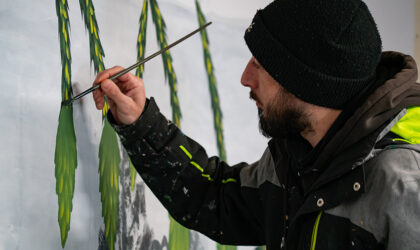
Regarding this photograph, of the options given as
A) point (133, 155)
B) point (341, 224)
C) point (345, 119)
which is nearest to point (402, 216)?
point (341, 224)

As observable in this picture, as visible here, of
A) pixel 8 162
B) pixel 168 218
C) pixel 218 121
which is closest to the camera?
pixel 8 162

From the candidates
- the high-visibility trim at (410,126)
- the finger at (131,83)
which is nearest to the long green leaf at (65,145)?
the finger at (131,83)

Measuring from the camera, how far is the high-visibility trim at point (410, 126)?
106 centimetres

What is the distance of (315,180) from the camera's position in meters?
1.10

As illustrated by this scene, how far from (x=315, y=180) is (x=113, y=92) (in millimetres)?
418

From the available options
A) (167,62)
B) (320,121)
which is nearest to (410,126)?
(320,121)

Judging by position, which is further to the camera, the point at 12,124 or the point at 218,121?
the point at 218,121

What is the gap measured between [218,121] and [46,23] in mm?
585

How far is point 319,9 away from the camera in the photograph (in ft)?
3.47

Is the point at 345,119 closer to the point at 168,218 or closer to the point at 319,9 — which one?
the point at 319,9

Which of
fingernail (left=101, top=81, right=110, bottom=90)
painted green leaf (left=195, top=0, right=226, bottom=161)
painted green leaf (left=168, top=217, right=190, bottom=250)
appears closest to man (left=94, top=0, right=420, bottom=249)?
fingernail (left=101, top=81, right=110, bottom=90)

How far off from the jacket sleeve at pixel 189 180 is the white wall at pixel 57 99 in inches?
3.4

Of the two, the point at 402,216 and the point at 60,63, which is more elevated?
the point at 60,63

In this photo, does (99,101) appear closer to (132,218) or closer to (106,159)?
(106,159)
